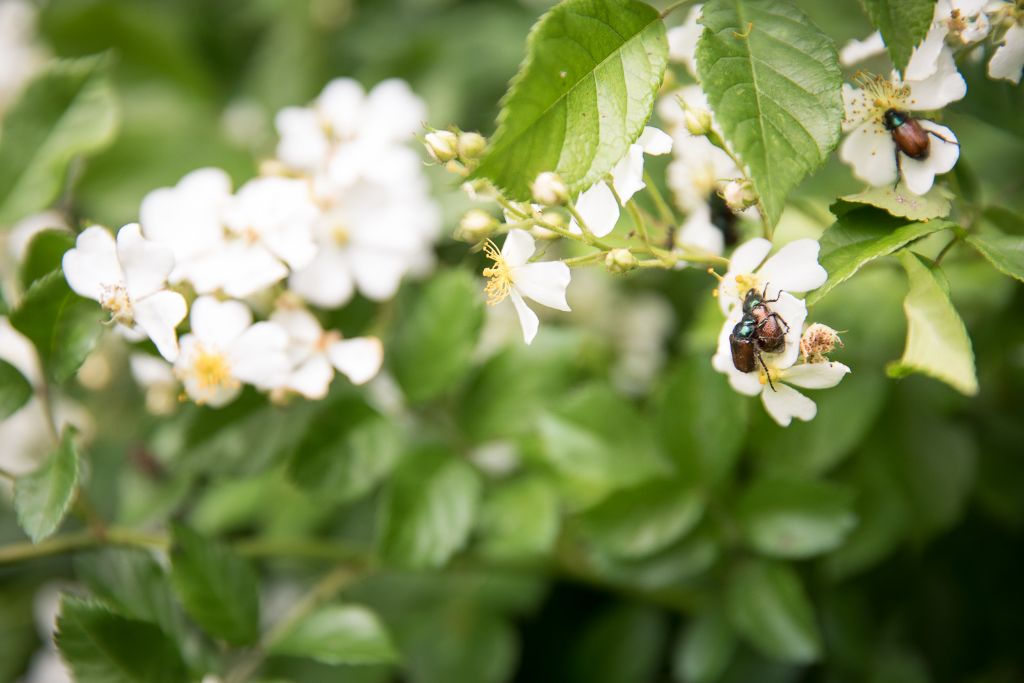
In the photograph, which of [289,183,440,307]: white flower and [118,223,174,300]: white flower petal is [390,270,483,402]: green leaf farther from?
[118,223,174,300]: white flower petal

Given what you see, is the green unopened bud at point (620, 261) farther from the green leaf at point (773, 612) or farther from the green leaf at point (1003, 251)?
the green leaf at point (773, 612)

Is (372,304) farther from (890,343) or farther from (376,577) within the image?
(890,343)

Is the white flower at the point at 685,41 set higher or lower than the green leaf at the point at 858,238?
higher

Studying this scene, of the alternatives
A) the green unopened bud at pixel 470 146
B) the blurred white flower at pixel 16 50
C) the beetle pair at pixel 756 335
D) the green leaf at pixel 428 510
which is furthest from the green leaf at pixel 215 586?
the blurred white flower at pixel 16 50

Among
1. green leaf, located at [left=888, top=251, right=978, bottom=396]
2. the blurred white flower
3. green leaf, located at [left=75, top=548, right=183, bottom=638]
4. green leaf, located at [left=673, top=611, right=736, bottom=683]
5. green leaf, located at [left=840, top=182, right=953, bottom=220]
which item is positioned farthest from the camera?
the blurred white flower

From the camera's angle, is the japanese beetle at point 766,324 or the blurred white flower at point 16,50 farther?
the blurred white flower at point 16,50

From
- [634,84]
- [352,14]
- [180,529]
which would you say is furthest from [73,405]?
[634,84]

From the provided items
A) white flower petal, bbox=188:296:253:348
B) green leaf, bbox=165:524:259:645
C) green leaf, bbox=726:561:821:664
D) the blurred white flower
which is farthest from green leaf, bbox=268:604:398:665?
the blurred white flower
